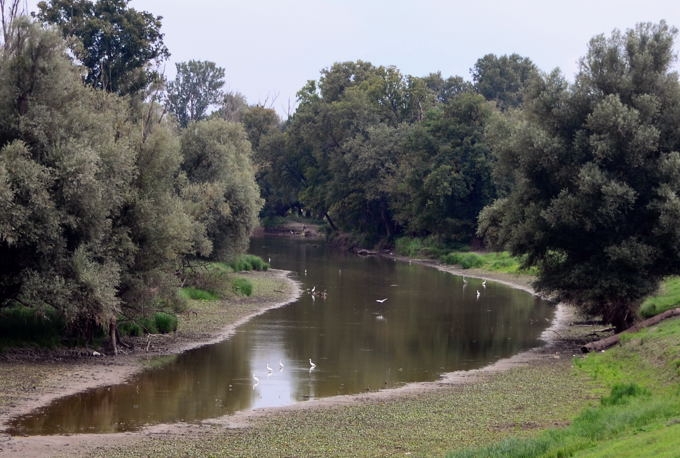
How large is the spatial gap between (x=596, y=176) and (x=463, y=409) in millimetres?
14505

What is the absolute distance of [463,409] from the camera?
1078 inches

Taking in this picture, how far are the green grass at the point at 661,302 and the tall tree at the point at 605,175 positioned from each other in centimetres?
163

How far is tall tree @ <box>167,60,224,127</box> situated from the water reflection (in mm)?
124218

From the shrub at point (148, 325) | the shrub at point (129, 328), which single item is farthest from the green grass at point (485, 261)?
the shrub at point (129, 328)

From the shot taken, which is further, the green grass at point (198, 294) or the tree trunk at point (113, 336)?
the green grass at point (198, 294)

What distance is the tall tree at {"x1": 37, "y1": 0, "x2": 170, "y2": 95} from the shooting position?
208ft

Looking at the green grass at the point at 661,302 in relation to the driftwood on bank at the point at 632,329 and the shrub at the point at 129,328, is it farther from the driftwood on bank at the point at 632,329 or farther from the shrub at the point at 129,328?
the shrub at the point at 129,328

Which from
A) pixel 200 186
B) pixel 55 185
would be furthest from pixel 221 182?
pixel 55 185

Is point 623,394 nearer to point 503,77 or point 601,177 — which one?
point 601,177

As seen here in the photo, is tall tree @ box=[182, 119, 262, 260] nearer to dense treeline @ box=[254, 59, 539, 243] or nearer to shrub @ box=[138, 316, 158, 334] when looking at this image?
shrub @ box=[138, 316, 158, 334]

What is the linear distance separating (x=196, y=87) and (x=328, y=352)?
522 feet

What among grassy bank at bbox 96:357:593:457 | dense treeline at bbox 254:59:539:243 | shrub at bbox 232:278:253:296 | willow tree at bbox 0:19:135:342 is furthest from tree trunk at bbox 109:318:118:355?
dense treeline at bbox 254:59:539:243

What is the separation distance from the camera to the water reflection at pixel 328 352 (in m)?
28.7

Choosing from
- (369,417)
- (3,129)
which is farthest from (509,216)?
(3,129)
